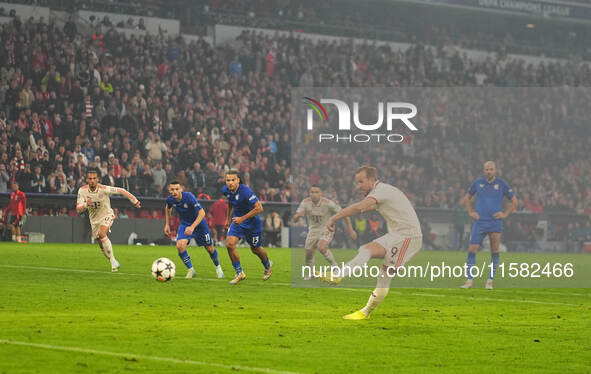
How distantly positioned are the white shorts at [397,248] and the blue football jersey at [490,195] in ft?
21.8

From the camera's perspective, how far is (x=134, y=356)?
26.4ft

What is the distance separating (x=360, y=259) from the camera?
35.2ft

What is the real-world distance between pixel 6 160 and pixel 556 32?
41766 mm

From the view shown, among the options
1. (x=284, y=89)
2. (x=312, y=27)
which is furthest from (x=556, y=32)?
(x=284, y=89)

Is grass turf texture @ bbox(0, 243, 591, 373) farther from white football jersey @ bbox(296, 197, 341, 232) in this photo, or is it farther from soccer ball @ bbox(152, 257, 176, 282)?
white football jersey @ bbox(296, 197, 341, 232)

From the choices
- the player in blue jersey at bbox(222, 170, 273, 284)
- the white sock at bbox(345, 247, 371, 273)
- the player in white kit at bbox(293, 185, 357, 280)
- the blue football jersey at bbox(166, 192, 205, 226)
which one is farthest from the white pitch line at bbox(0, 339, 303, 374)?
the player in white kit at bbox(293, 185, 357, 280)

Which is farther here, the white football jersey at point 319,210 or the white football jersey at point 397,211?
the white football jersey at point 319,210

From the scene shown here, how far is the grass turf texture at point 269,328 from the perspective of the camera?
8000 mm

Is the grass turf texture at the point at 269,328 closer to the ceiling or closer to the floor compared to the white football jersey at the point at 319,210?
closer to the floor

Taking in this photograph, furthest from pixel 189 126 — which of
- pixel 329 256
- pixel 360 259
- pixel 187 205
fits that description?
pixel 360 259

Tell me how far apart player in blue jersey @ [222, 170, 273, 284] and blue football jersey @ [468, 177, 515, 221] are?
411cm

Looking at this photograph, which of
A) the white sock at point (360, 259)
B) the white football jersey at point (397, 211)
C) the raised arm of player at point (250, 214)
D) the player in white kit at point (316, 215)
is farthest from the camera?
the player in white kit at point (316, 215)

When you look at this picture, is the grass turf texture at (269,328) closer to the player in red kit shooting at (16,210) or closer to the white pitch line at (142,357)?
the white pitch line at (142,357)

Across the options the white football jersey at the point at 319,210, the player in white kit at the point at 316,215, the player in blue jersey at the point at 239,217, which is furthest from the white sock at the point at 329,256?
the player in blue jersey at the point at 239,217
